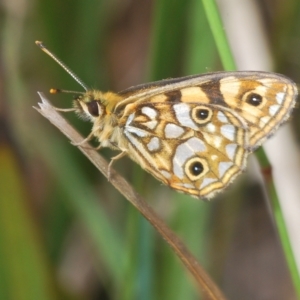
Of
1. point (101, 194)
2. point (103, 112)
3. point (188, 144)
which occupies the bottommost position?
point (101, 194)

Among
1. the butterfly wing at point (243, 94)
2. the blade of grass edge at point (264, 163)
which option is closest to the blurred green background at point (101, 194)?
the butterfly wing at point (243, 94)

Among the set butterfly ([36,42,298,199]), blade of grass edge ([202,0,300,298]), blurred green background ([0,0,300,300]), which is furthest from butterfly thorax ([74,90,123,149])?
blade of grass edge ([202,0,300,298])

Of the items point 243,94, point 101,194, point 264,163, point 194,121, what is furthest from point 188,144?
point 101,194

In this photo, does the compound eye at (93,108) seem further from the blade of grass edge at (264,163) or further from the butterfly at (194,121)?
the blade of grass edge at (264,163)

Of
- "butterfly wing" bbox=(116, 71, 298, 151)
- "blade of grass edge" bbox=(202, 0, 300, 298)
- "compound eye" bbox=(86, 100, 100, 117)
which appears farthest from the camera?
"compound eye" bbox=(86, 100, 100, 117)

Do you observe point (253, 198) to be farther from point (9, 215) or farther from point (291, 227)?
point (9, 215)

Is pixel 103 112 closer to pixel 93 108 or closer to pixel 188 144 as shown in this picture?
pixel 93 108

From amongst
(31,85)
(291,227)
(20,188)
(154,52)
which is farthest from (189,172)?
(31,85)

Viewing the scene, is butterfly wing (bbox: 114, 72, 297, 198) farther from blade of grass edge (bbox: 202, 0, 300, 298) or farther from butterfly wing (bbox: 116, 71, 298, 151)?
blade of grass edge (bbox: 202, 0, 300, 298)
